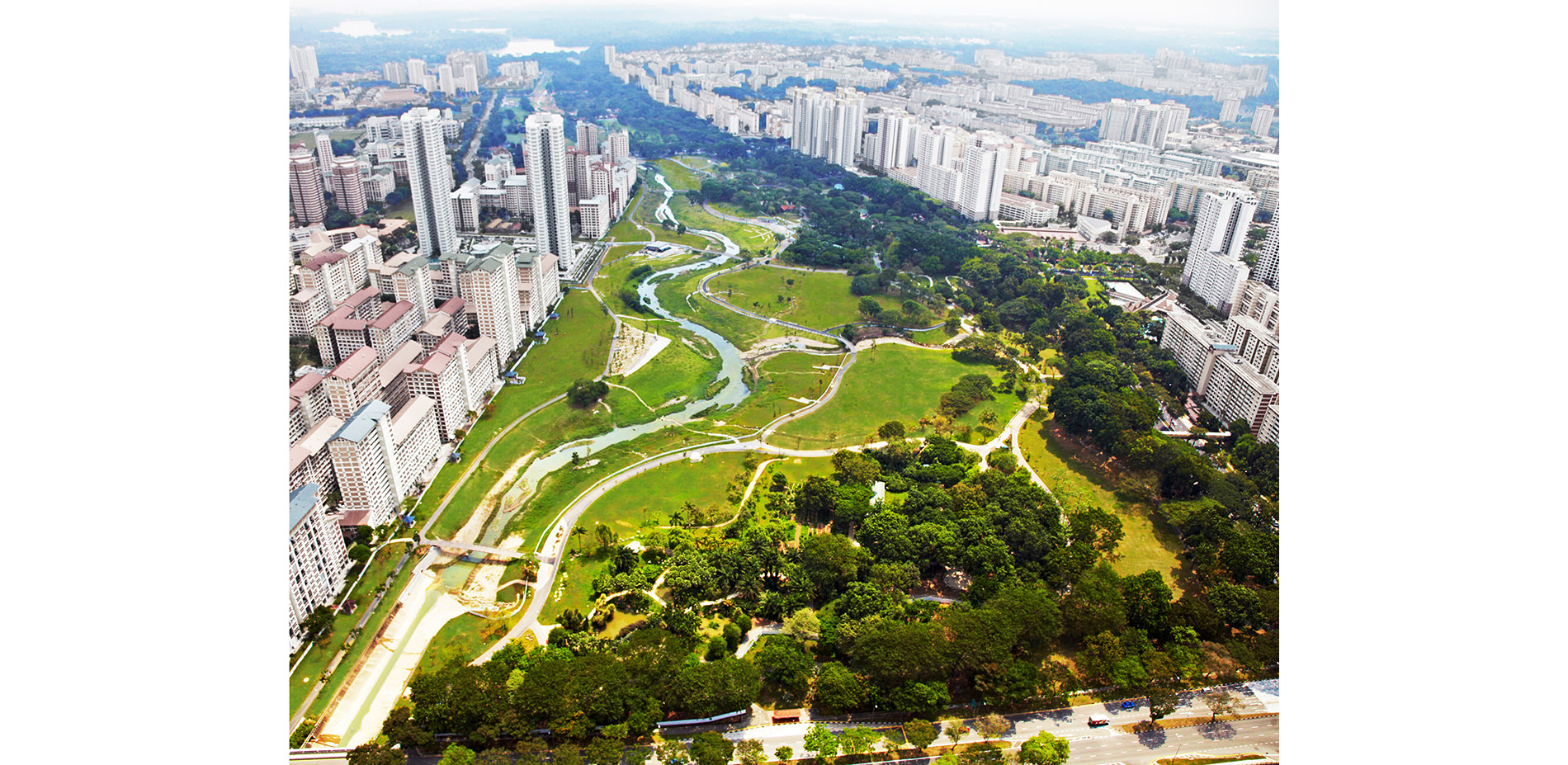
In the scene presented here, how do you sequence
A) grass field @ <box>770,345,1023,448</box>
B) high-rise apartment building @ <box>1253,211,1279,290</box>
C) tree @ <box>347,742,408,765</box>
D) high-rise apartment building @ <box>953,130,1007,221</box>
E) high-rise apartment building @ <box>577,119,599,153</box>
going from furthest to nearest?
high-rise apartment building @ <box>577,119,599,153</box>
high-rise apartment building @ <box>953,130,1007,221</box>
high-rise apartment building @ <box>1253,211,1279,290</box>
grass field @ <box>770,345,1023,448</box>
tree @ <box>347,742,408,765</box>

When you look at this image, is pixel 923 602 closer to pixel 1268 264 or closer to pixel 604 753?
pixel 604 753

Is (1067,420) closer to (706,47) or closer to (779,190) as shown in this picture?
(779,190)

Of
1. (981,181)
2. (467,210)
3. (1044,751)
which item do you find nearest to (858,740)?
(1044,751)

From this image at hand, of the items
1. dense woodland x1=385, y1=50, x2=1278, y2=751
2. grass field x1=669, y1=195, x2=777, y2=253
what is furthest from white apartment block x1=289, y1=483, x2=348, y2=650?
grass field x1=669, y1=195, x2=777, y2=253

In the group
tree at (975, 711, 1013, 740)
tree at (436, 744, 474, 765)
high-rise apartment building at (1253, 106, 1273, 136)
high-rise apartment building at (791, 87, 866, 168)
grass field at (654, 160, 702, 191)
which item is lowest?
tree at (975, 711, 1013, 740)

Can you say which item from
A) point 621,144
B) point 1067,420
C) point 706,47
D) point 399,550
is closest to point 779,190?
point 621,144

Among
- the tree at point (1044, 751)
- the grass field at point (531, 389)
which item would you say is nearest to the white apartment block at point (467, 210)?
the grass field at point (531, 389)

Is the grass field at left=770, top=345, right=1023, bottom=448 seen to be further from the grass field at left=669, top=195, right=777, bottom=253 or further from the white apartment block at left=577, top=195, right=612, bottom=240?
the white apartment block at left=577, top=195, right=612, bottom=240
